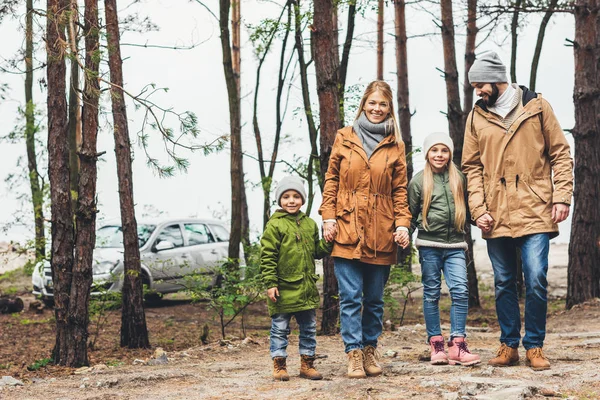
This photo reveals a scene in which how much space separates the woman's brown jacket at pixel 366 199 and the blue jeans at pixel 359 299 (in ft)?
0.45

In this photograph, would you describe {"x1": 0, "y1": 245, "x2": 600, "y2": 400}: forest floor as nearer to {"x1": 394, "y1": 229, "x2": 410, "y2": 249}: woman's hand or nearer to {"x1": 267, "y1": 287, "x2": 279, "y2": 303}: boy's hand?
{"x1": 267, "y1": 287, "x2": 279, "y2": 303}: boy's hand

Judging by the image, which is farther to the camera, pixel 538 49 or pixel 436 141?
pixel 538 49

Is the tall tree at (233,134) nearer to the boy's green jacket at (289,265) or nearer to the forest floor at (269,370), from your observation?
the forest floor at (269,370)

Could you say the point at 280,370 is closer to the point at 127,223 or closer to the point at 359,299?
the point at 359,299

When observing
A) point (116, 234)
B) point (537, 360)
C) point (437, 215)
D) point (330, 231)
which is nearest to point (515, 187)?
point (437, 215)

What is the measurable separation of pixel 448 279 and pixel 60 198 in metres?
4.77

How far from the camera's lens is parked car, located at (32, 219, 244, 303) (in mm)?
15812

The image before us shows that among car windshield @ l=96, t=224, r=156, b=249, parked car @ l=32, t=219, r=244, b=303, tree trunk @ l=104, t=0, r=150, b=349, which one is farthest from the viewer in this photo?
car windshield @ l=96, t=224, r=156, b=249

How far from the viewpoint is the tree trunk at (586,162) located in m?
12.8

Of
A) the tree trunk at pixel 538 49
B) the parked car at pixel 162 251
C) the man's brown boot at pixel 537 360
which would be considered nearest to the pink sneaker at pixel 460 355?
the man's brown boot at pixel 537 360

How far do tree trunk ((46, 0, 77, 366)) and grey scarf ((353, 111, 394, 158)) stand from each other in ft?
13.6

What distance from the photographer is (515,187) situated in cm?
633

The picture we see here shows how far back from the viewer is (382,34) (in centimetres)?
2378

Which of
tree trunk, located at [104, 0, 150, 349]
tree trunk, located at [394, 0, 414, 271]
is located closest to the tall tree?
tree trunk, located at [104, 0, 150, 349]
